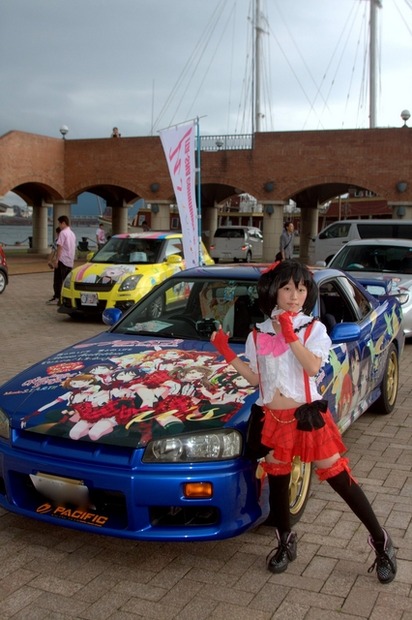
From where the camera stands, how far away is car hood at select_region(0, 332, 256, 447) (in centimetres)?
338

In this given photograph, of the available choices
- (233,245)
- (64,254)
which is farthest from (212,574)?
(233,245)

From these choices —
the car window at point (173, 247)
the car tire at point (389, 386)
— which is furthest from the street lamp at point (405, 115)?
the car tire at point (389, 386)

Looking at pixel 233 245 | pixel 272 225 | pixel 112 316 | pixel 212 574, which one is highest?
pixel 272 225

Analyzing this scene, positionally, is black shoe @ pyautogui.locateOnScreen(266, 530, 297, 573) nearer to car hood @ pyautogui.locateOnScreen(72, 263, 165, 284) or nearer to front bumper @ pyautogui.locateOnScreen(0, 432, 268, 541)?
front bumper @ pyautogui.locateOnScreen(0, 432, 268, 541)

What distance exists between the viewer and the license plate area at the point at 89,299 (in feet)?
39.8

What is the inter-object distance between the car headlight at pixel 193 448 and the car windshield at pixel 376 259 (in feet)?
25.4

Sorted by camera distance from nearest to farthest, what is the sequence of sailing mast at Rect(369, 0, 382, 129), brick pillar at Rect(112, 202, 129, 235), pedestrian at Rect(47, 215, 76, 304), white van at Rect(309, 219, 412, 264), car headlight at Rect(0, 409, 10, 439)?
1. car headlight at Rect(0, 409, 10, 439)
2. pedestrian at Rect(47, 215, 76, 304)
3. white van at Rect(309, 219, 412, 264)
4. sailing mast at Rect(369, 0, 382, 129)
5. brick pillar at Rect(112, 202, 129, 235)

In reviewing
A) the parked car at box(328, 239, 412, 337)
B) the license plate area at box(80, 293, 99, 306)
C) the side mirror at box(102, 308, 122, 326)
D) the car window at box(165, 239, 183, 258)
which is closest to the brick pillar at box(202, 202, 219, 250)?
the car window at box(165, 239, 183, 258)

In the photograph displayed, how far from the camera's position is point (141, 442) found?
3256mm

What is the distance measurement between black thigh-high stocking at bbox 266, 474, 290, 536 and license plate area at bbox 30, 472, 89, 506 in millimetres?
886

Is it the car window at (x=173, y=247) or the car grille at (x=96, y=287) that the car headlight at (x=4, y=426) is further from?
the car window at (x=173, y=247)

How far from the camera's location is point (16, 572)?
11.1 ft

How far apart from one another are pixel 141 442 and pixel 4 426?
0.86m

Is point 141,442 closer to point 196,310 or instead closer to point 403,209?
point 196,310
